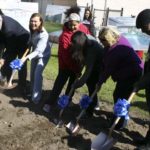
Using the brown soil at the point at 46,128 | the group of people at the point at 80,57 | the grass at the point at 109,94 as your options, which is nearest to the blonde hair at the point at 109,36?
the group of people at the point at 80,57

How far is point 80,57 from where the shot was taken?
689cm

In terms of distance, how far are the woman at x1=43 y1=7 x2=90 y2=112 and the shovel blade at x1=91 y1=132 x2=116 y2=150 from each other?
1.58 metres

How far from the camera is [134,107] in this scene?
8.81 metres

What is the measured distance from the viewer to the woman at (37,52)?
803 centimetres

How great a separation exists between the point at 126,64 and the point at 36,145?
175 cm

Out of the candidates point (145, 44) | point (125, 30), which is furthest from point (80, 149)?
point (125, 30)

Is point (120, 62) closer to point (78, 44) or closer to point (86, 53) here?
point (86, 53)

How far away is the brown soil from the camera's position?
259 inches

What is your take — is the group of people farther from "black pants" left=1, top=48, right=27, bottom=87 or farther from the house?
the house

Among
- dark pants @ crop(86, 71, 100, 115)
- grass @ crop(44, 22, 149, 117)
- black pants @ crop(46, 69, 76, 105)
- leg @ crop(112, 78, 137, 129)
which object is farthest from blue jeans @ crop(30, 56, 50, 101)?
leg @ crop(112, 78, 137, 129)

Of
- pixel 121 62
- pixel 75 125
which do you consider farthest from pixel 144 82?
pixel 75 125

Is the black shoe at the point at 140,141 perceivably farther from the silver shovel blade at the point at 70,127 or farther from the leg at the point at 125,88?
the silver shovel blade at the point at 70,127

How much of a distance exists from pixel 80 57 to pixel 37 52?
1.37m

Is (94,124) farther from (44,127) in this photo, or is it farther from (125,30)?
(125,30)
